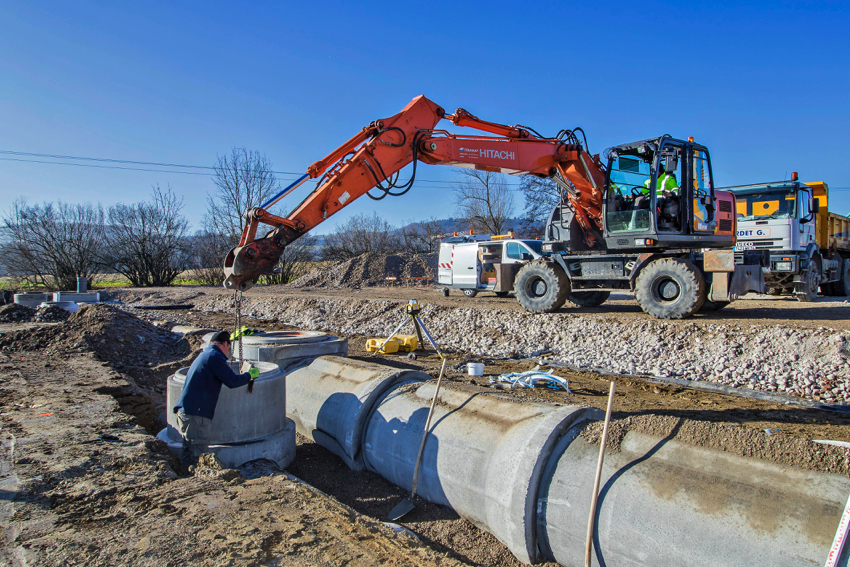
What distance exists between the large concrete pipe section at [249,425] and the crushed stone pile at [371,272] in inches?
867

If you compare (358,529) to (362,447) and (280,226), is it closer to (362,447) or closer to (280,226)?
(362,447)

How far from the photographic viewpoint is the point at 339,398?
5539 millimetres

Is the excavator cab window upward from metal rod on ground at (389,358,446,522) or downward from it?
upward

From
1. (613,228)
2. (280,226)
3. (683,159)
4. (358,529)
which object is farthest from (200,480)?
(683,159)

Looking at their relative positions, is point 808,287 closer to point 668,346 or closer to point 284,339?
point 668,346

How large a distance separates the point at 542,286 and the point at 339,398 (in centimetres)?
696

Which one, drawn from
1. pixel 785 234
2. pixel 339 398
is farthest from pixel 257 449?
pixel 785 234

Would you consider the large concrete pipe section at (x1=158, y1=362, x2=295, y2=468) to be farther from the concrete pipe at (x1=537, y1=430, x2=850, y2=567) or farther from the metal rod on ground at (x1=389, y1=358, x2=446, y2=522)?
the concrete pipe at (x1=537, y1=430, x2=850, y2=567)

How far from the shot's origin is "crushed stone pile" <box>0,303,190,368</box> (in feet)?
33.0

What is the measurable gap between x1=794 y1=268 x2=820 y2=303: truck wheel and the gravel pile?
6.52 metres

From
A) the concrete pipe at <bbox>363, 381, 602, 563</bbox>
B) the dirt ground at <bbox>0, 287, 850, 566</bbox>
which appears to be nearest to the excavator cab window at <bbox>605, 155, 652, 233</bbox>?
the dirt ground at <bbox>0, 287, 850, 566</bbox>

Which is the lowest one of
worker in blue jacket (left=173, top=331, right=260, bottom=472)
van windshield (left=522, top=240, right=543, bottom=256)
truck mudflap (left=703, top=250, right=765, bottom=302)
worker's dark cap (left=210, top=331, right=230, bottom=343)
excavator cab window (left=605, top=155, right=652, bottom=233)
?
worker in blue jacket (left=173, top=331, right=260, bottom=472)

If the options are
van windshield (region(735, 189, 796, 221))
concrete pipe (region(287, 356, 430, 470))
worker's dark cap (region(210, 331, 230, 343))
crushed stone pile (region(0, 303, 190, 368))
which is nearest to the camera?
worker's dark cap (region(210, 331, 230, 343))

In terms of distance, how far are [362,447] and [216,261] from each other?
103ft
